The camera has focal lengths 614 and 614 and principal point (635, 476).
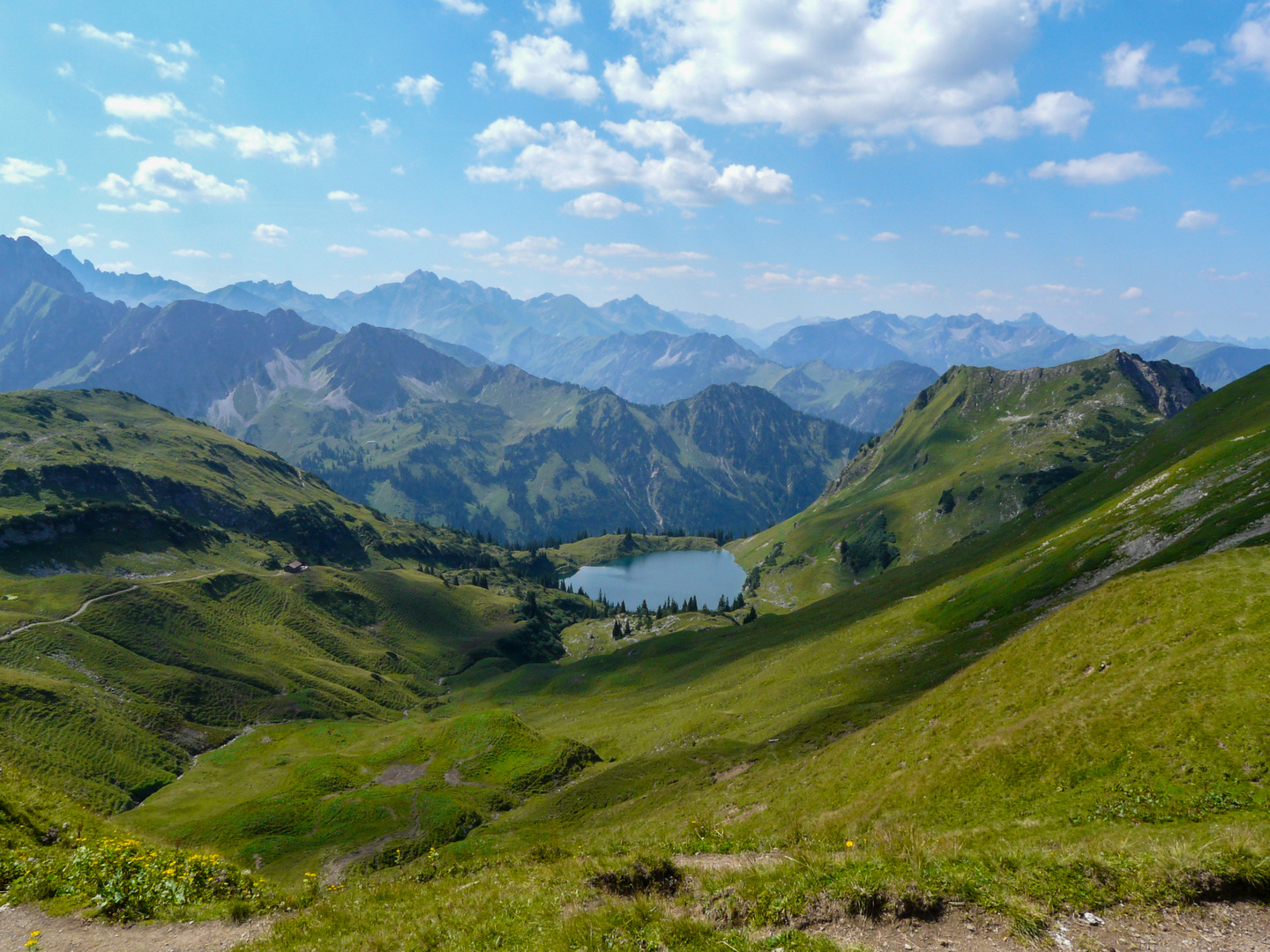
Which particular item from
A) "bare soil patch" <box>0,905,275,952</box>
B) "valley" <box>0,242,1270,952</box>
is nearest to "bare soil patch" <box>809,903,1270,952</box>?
"valley" <box>0,242,1270,952</box>

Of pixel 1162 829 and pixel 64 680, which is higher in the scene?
pixel 1162 829

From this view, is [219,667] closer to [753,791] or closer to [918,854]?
[753,791]

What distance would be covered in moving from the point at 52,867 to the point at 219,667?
146m

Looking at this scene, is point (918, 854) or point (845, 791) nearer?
point (918, 854)

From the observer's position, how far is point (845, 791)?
38594mm

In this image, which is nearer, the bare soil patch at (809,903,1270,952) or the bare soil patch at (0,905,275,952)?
the bare soil patch at (809,903,1270,952)

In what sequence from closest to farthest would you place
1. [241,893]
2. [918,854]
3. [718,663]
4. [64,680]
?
1. [918,854]
2. [241,893]
3. [64,680]
4. [718,663]

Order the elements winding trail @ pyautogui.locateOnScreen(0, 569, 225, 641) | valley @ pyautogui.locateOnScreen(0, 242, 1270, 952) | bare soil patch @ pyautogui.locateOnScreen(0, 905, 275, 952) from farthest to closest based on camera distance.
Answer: winding trail @ pyautogui.locateOnScreen(0, 569, 225, 641)
valley @ pyautogui.locateOnScreen(0, 242, 1270, 952)
bare soil patch @ pyautogui.locateOnScreen(0, 905, 275, 952)

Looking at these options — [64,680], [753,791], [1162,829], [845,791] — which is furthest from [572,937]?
[64,680]

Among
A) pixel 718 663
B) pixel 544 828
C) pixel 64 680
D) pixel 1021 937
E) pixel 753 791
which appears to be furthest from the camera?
pixel 718 663

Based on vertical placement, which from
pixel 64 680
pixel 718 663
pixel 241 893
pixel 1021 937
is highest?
pixel 1021 937

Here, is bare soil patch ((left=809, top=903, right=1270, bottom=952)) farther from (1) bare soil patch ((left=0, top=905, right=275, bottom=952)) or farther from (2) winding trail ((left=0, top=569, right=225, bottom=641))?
(2) winding trail ((left=0, top=569, right=225, bottom=641))

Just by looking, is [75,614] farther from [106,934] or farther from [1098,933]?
[1098,933]

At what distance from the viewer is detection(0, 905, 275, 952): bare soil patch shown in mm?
14586
